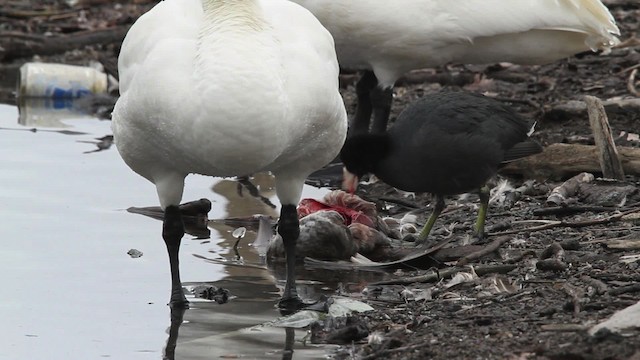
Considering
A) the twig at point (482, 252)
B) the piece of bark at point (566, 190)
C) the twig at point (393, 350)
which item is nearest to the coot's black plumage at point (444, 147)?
the piece of bark at point (566, 190)

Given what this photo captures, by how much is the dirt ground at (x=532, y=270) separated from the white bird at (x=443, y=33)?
606 millimetres

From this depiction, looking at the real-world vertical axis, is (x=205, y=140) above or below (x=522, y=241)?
above

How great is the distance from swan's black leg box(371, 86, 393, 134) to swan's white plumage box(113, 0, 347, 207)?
9.50 feet

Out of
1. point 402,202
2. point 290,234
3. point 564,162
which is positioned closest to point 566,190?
point 564,162

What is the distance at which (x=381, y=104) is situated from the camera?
945 cm

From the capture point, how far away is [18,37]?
14.1m

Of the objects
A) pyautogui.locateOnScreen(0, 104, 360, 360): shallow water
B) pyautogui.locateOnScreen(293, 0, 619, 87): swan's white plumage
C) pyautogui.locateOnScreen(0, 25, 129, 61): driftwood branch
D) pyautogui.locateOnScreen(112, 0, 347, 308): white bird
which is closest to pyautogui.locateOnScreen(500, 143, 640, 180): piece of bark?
pyautogui.locateOnScreen(293, 0, 619, 87): swan's white plumage

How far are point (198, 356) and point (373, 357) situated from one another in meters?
0.79

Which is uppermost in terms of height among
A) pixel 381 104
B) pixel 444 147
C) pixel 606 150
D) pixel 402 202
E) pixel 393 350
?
pixel 393 350

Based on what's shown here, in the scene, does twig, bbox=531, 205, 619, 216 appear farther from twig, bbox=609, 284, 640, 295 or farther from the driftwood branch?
the driftwood branch

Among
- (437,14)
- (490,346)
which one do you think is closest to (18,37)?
(437,14)

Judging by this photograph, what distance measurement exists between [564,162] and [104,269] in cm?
321

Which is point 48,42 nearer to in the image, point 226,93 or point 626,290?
point 226,93

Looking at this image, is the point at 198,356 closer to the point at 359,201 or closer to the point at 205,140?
the point at 205,140
